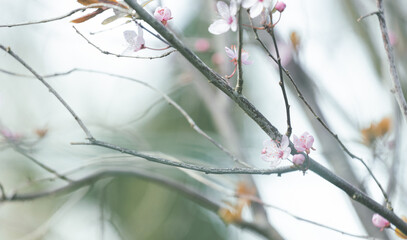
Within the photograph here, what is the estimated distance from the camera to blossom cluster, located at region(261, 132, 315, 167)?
0.70 meters

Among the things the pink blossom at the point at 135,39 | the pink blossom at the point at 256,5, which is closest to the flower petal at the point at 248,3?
the pink blossom at the point at 256,5

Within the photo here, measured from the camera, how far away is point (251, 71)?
11.5ft

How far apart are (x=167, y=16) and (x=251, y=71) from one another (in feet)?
9.22

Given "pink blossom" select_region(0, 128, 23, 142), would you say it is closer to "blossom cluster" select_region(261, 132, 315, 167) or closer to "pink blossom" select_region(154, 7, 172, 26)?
"pink blossom" select_region(154, 7, 172, 26)

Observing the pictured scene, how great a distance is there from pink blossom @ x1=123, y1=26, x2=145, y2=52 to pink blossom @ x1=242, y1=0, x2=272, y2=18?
0.69 ft

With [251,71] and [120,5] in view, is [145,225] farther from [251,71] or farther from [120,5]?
[120,5]

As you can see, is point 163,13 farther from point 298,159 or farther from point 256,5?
point 298,159

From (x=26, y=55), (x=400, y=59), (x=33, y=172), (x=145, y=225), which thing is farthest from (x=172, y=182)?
(x=33, y=172)

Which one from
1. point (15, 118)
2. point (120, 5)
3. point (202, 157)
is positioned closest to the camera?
point (120, 5)

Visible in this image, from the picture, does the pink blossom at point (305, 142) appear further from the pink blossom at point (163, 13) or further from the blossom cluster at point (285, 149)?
the pink blossom at point (163, 13)

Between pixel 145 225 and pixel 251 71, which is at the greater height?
pixel 251 71

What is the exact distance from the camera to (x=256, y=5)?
25.7 inches

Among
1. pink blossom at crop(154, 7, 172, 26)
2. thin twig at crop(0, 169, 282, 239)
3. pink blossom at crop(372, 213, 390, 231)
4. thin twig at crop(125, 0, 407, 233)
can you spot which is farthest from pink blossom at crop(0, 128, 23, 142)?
pink blossom at crop(372, 213, 390, 231)

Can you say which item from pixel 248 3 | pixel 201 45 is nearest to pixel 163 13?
pixel 248 3
